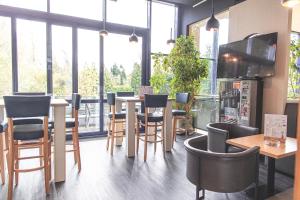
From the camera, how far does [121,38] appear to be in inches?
212

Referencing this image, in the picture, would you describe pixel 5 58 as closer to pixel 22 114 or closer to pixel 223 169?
pixel 22 114

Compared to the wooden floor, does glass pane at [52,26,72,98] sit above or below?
above

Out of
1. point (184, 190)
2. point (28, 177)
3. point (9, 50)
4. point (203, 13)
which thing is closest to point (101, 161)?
point (28, 177)

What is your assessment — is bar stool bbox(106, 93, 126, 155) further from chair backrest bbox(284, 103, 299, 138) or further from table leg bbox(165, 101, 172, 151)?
chair backrest bbox(284, 103, 299, 138)

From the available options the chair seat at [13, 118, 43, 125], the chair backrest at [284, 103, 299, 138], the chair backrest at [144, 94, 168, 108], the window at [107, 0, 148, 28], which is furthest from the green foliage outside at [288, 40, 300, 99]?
the chair seat at [13, 118, 43, 125]

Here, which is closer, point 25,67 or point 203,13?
point 25,67

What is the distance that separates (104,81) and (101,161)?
7.33 feet

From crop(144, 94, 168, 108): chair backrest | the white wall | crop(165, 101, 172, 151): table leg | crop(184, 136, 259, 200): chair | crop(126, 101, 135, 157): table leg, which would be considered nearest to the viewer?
crop(184, 136, 259, 200): chair

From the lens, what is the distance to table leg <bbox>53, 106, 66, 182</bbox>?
2691 millimetres

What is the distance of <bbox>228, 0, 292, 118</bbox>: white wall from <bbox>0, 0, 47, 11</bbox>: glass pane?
396cm

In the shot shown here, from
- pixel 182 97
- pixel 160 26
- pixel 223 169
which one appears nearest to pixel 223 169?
pixel 223 169

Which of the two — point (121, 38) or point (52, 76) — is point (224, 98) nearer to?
point (121, 38)

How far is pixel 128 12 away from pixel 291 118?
4.18 meters

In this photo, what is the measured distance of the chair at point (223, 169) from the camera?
1.68 m
